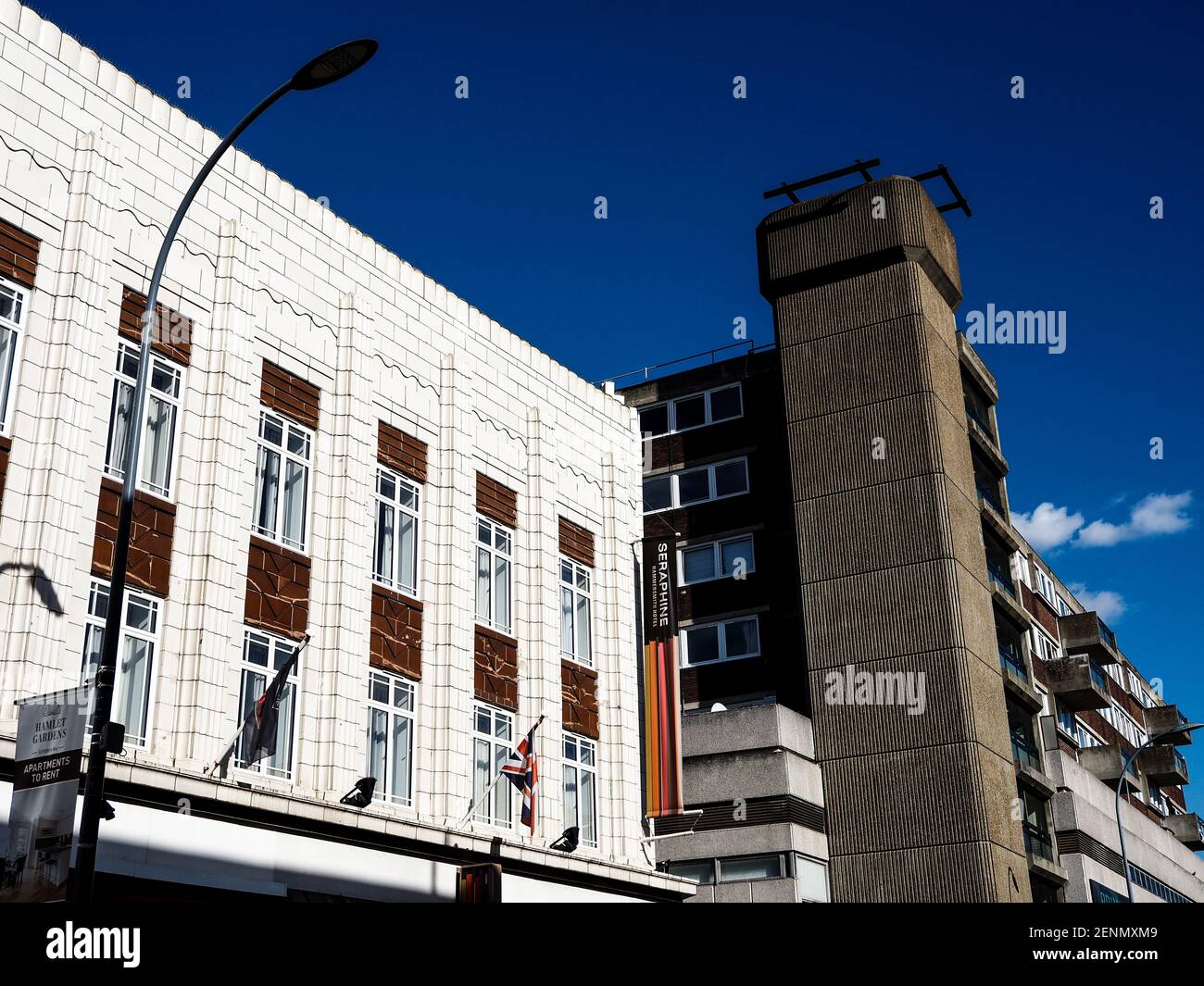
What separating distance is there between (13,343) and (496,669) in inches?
474

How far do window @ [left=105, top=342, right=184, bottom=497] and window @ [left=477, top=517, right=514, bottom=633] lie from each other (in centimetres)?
833

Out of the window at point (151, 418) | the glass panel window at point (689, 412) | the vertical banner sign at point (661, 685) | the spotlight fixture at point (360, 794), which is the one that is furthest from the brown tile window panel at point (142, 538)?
the glass panel window at point (689, 412)

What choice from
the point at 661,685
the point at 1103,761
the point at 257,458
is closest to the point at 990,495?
the point at 1103,761

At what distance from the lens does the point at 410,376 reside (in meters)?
27.2

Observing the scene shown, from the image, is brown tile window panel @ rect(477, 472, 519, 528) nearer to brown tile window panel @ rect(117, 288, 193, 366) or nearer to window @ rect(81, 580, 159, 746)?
brown tile window panel @ rect(117, 288, 193, 366)

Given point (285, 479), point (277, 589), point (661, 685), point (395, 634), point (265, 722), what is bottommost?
point (265, 722)

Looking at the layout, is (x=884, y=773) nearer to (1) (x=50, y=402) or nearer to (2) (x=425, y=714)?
(2) (x=425, y=714)

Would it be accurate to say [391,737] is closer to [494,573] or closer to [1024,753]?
[494,573]

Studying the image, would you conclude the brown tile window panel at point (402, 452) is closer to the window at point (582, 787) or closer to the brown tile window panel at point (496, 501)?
the brown tile window panel at point (496, 501)

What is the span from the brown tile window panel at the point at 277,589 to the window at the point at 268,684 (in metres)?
0.25

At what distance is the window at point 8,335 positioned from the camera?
62.2 feet

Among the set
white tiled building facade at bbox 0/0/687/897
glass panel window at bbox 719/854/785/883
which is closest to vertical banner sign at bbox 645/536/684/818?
white tiled building facade at bbox 0/0/687/897

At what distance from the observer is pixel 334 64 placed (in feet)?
50.5

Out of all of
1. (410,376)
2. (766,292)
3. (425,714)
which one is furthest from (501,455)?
(766,292)
